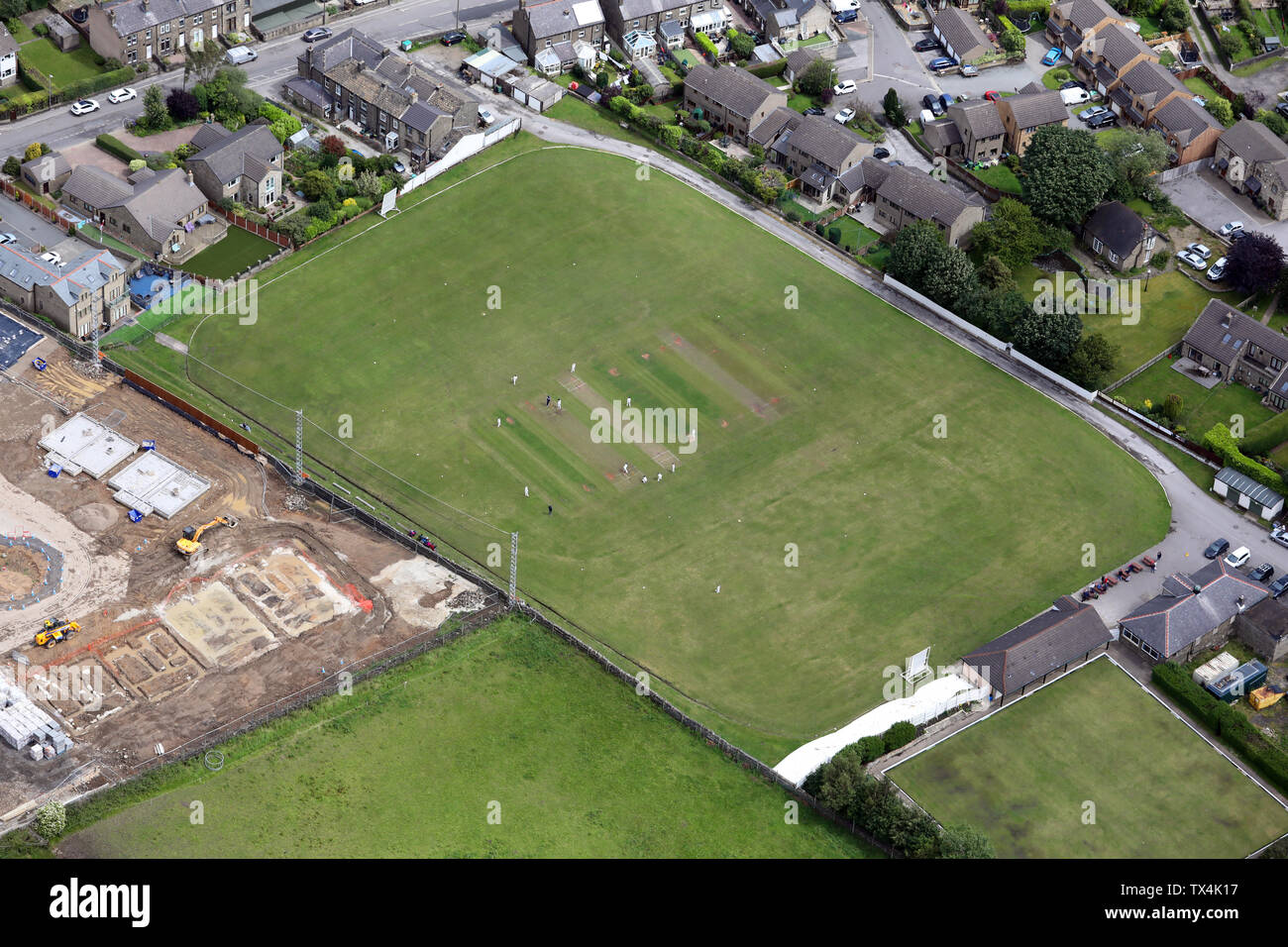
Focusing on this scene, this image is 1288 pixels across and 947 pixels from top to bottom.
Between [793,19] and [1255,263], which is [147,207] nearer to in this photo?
[793,19]

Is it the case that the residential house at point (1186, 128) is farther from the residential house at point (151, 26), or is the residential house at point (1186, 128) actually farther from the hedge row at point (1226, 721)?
the residential house at point (151, 26)

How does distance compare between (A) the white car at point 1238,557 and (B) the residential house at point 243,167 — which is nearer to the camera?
(A) the white car at point 1238,557

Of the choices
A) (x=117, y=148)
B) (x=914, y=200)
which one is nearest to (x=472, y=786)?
(x=914, y=200)

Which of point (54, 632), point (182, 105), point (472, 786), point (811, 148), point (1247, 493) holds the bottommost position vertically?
point (54, 632)

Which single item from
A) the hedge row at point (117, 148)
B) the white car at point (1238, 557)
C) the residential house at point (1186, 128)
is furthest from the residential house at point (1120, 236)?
the hedge row at point (117, 148)

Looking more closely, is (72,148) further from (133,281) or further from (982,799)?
(982,799)

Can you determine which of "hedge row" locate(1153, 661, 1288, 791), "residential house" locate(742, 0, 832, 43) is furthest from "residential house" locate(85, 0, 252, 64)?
"hedge row" locate(1153, 661, 1288, 791)
